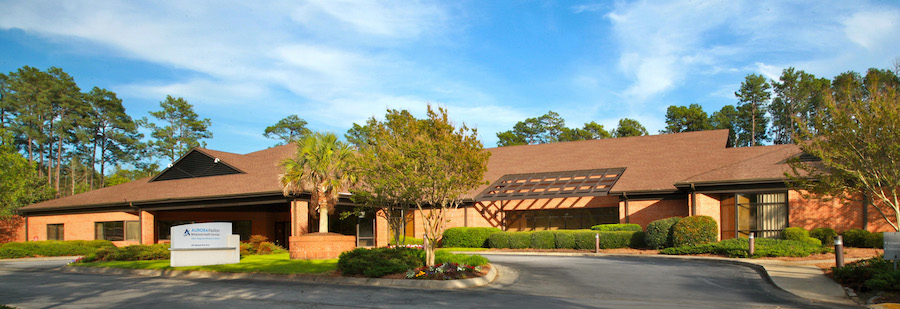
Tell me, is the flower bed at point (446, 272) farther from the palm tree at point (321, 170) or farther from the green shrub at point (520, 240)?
the green shrub at point (520, 240)

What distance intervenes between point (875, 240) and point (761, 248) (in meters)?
4.99

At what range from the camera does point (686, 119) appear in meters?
67.4

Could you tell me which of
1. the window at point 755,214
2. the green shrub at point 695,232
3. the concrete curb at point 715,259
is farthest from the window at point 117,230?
the window at point 755,214

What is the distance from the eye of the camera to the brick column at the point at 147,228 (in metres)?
32.4

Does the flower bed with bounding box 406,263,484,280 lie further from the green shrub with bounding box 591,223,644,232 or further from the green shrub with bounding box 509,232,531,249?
the green shrub with bounding box 591,223,644,232

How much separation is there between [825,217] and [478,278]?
17187 mm

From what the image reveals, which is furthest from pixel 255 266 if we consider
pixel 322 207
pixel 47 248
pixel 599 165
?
pixel 599 165

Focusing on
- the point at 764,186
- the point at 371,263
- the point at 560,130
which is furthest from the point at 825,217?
the point at 560,130

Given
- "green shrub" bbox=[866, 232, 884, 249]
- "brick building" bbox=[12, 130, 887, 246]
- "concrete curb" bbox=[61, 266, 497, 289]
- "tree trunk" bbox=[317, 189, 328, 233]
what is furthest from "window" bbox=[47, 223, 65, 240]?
"green shrub" bbox=[866, 232, 884, 249]

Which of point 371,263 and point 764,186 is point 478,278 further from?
point 764,186

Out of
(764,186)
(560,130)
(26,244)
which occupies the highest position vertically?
(560,130)

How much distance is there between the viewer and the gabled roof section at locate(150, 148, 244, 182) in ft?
108

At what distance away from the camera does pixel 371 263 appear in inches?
631

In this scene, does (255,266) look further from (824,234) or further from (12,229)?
(12,229)
